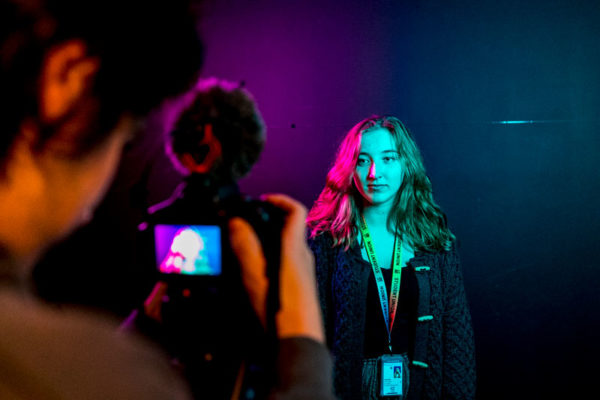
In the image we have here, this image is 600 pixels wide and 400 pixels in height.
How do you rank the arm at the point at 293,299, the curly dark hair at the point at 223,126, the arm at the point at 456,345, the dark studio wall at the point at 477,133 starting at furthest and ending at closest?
the dark studio wall at the point at 477,133 < the arm at the point at 456,345 < the curly dark hair at the point at 223,126 < the arm at the point at 293,299

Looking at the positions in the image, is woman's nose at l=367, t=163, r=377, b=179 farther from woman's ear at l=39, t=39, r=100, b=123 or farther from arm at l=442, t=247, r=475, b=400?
woman's ear at l=39, t=39, r=100, b=123

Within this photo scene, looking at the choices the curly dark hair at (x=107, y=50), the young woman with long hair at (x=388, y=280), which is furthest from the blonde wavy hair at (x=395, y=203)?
the curly dark hair at (x=107, y=50)

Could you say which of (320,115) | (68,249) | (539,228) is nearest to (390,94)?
(320,115)

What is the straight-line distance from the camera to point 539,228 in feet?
7.38

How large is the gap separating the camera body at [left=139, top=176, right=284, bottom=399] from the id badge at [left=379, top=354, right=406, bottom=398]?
974 millimetres

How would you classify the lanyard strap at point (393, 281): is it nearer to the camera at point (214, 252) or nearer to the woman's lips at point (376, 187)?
the woman's lips at point (376, 187)

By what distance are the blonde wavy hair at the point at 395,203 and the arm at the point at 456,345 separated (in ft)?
0.56

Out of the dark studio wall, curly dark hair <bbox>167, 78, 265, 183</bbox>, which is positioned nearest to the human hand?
curly dark hair <bbox>167, 78, 265, 183</bbox>

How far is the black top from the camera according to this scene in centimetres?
155

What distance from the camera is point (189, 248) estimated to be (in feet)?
2.23

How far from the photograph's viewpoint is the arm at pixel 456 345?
162cm

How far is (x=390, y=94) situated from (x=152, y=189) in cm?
122

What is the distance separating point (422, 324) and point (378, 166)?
650 millimetres

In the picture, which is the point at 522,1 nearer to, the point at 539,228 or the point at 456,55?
the point at 456,55
